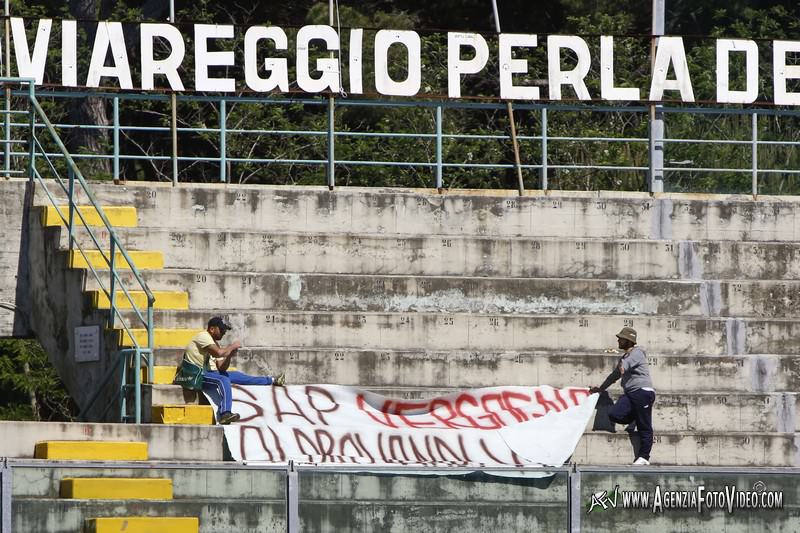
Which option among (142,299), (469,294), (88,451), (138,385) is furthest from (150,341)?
(469,294)

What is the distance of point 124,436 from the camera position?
1730cm

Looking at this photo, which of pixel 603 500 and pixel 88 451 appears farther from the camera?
pixel 88 451

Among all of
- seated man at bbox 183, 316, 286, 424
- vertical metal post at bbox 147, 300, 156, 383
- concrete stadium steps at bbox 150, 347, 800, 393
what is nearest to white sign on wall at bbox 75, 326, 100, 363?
concrete stadium steps at bbox 150, 347, 800, 393

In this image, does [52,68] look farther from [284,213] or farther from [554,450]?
[554,450]

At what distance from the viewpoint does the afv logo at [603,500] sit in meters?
14.8

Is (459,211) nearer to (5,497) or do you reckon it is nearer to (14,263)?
(14,263)

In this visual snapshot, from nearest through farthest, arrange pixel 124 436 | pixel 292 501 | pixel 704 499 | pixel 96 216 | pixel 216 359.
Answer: pixel 292 501, pixel 704 499, pixel 124 436, pixel 216 359, pixel 96 216

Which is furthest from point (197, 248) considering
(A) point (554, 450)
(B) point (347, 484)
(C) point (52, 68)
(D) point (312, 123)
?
(C) point (52, 68)

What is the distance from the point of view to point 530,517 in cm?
1467

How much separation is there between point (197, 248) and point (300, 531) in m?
7.33

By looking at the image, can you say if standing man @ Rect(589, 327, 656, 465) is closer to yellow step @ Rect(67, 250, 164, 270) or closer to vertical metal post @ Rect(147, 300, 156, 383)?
vertical metal post @ Rect(147, 300, 156, 383)

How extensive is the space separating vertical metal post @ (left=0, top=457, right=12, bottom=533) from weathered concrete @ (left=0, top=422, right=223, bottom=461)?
3.54 meters

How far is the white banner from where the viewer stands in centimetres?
1759

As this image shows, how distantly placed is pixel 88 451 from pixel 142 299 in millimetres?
3153
